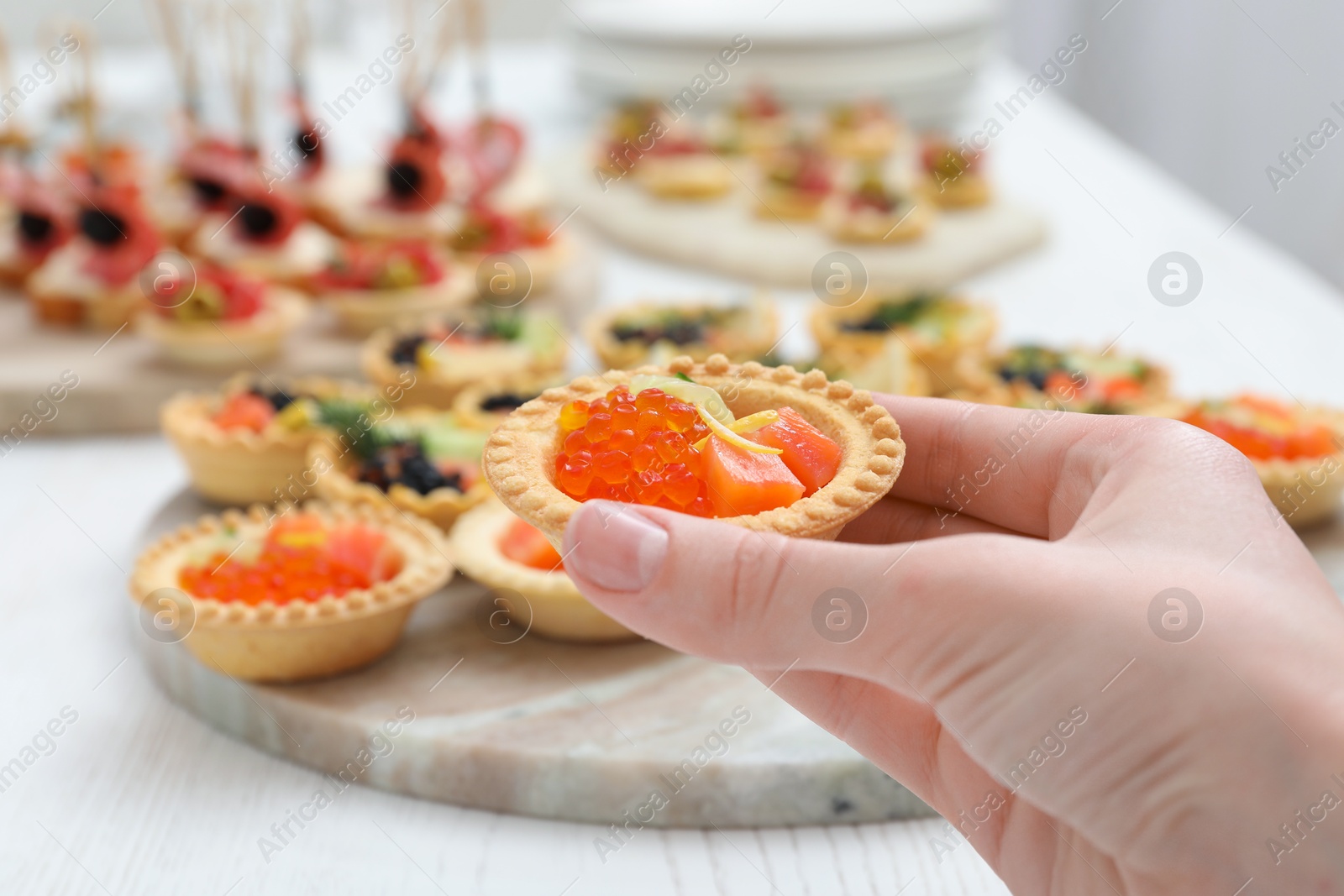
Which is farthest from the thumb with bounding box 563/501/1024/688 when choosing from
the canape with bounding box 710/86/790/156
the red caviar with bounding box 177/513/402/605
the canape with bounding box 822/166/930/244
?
the canape with bounding box 710/86/790/156

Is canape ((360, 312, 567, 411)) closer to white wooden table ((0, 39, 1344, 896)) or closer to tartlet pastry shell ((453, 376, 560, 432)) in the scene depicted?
tartlet pastry shell ((453, 376, 560, 432))

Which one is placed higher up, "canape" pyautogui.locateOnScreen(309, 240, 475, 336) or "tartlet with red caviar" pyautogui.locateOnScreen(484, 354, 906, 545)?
"tartlet with red caviar" pyautogui.locateOnScreen(484, 354, 906, 545)

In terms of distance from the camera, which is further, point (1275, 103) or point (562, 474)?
point (1275, 103)

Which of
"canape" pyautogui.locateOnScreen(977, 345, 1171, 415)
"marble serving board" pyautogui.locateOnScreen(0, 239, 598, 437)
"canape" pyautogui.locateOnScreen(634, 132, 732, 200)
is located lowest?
"marble serving board" pyautogui.locateOnScreen(0, 239, 598, 437)

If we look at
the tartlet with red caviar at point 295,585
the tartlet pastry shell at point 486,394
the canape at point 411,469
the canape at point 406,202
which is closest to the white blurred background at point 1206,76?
the canape at point 406,202

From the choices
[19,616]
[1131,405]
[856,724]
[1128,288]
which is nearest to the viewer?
[856,724]

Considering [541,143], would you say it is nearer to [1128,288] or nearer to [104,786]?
[1128,288]

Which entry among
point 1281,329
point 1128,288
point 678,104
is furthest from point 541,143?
point 1281,329
